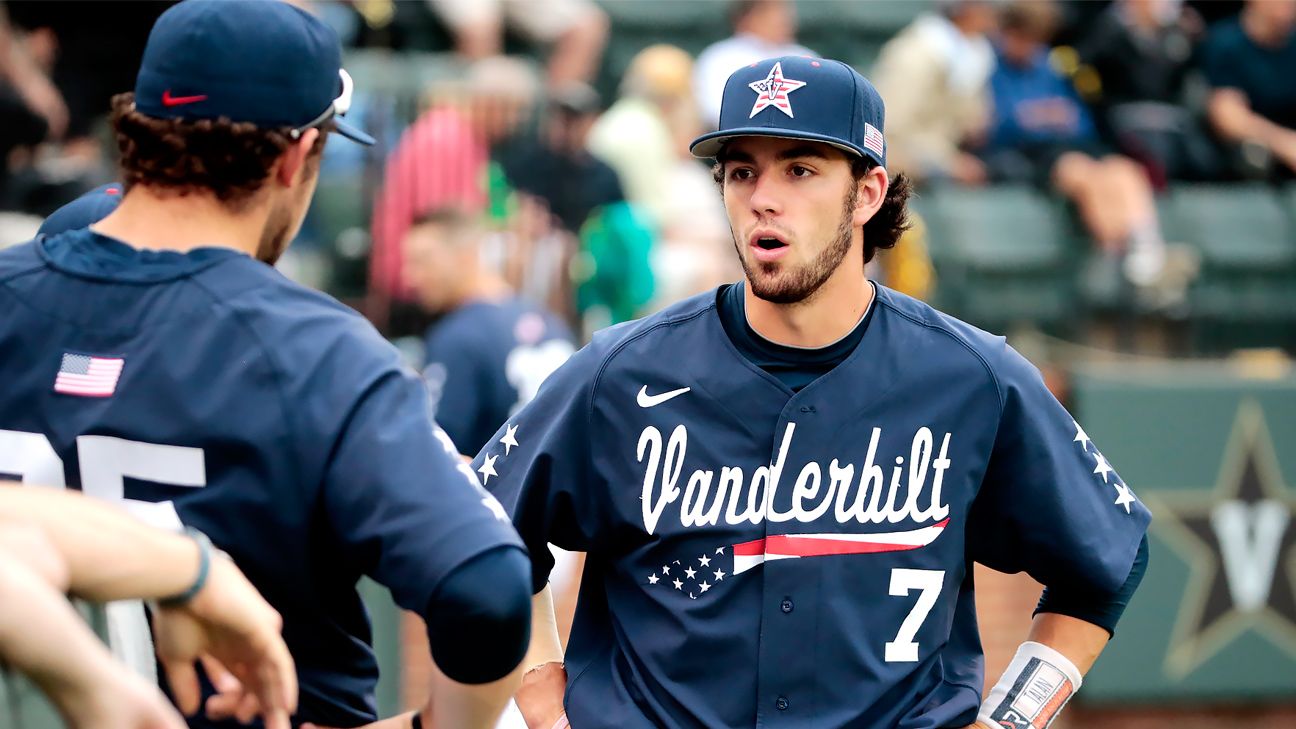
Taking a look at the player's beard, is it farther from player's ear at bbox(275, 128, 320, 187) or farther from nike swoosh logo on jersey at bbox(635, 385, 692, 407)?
player's ear at bbox(275, 128, 320, 187)

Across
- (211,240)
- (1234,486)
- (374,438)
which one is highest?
(211,240)

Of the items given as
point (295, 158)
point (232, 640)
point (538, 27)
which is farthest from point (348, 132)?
point (538, 27)

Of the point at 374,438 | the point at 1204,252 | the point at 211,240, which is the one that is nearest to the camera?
the point at 374,438

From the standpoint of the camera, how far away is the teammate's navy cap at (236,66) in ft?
8.55

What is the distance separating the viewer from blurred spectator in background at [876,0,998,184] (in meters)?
10.7

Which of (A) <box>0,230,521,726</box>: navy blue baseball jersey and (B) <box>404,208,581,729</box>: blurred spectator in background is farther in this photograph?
(B) <box>404,208,581,729</box>: blurred spectator in background

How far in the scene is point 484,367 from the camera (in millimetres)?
A: 6719

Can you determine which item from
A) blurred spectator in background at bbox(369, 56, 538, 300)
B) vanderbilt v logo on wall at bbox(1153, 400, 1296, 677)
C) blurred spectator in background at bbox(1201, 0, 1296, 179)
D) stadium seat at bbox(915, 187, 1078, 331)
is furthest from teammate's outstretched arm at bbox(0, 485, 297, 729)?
blurred spectator in background at bbox(1201, 0, 1296, 179)

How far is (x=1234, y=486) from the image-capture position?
27.5ft

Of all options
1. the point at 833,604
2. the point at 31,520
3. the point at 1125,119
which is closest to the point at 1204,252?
the point at 1125,119

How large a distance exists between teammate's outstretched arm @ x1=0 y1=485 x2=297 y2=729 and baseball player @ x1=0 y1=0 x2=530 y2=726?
27 centimetres

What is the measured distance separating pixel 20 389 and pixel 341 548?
1.82 ft

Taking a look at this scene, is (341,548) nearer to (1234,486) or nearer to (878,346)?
(878,346)

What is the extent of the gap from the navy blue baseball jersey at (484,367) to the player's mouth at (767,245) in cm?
328
